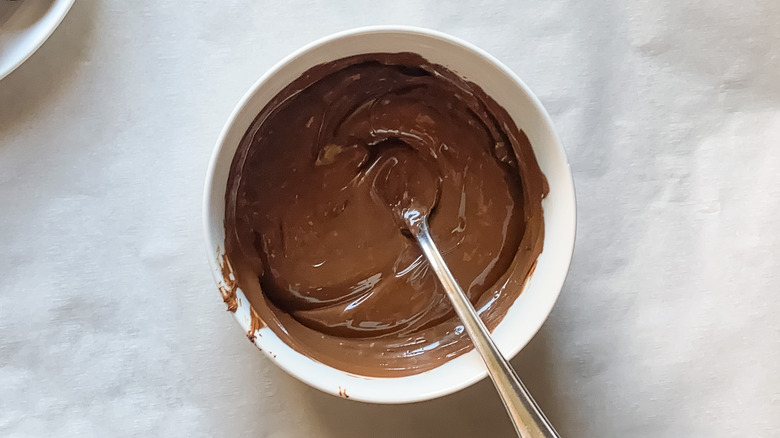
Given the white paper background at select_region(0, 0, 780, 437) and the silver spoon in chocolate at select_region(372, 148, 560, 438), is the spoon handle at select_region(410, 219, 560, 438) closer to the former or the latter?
the silver spoon in chocolate at select_region(372, 148, 560, 438)

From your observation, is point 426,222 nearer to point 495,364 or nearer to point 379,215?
point 379,215

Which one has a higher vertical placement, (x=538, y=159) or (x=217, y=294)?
(x=538, y=159)

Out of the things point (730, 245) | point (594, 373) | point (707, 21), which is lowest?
point (594, 373)

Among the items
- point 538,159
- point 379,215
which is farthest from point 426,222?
point 538,159

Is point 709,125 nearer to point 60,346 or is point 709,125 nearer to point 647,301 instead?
point 647,301

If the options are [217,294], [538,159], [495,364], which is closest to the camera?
[495,364]

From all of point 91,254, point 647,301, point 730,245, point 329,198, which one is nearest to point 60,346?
point 91,254
